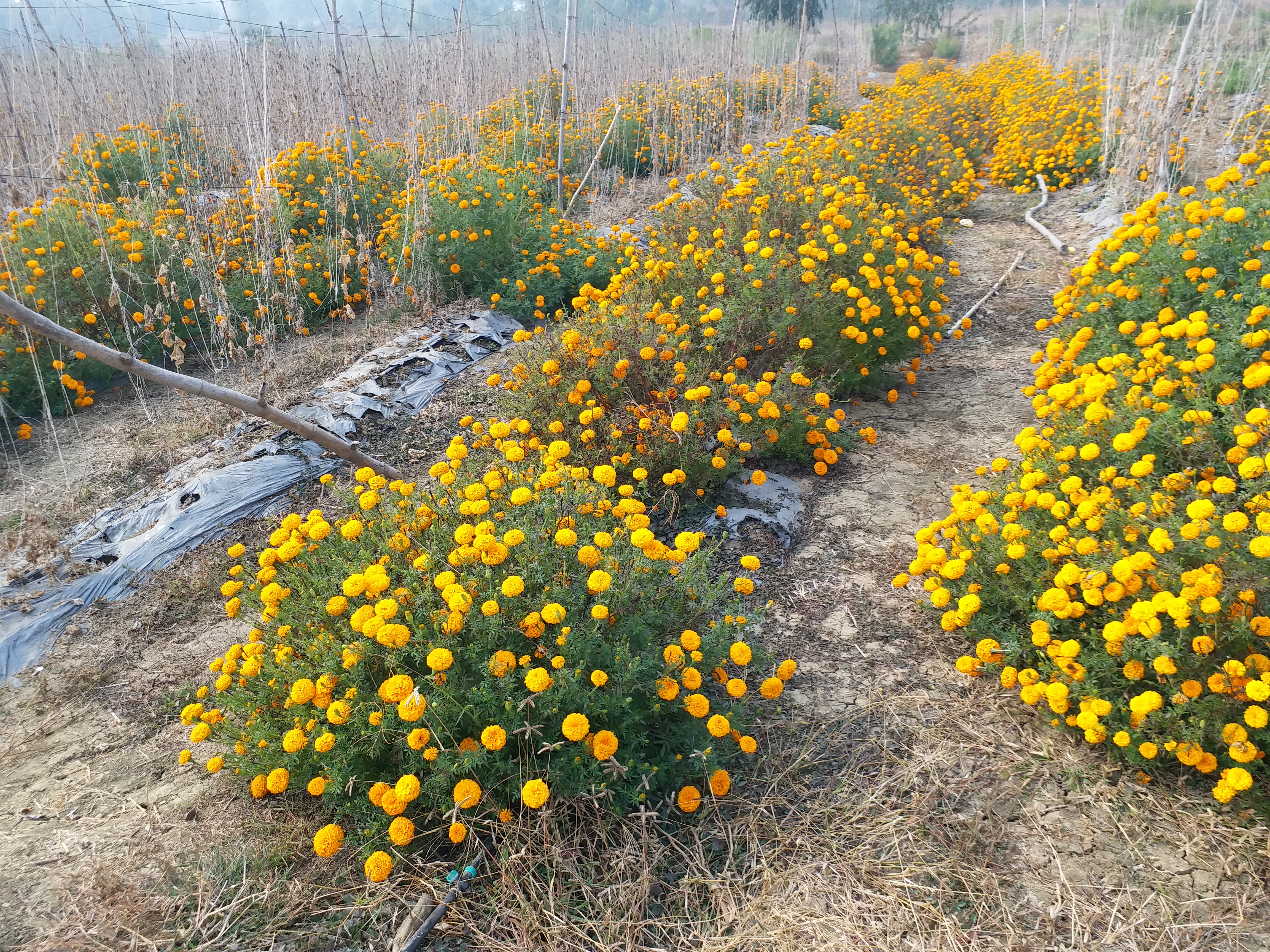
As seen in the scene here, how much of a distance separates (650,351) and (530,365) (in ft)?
2.37

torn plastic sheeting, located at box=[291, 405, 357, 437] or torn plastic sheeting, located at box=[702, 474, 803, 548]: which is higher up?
torn plastic sheeting, located at box=[291, 405, 357, 437]

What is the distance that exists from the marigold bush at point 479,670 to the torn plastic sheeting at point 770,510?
111 centimetres

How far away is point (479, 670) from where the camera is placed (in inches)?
78.1

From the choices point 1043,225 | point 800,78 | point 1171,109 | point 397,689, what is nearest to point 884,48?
point 800,78

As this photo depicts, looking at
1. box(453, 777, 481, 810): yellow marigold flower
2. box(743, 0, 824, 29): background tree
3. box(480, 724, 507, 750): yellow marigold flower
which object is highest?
box(743, 0, 824, 29): background tree

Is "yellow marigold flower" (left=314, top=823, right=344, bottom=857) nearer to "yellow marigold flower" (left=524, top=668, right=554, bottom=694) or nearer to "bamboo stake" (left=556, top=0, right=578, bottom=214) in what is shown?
"yellow marigold flower" (left=524, top=668, right=554, bottom=694)

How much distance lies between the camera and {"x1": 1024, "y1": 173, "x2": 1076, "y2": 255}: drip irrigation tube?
23.1 feet

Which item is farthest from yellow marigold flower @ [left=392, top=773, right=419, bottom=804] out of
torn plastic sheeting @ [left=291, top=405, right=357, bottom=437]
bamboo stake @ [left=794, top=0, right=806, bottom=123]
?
bamboo stake @ [left=794, top=0, right=806, bottom=123]

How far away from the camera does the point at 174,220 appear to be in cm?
556

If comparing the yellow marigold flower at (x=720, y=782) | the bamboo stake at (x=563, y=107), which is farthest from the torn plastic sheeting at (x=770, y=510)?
the bamboo stake at (x=563, y=107)

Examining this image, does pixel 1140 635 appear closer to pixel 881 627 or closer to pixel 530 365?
pixel 881 627

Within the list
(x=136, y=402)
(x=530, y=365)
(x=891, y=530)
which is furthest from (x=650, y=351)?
(x=136, y=402)

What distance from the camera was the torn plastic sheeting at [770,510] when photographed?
3.53m

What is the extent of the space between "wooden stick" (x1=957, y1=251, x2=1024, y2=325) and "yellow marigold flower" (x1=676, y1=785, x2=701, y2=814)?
4808 millimetres
